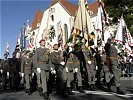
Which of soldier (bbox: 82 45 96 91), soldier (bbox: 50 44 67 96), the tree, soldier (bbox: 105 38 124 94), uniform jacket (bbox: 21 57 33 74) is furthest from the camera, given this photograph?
the tree

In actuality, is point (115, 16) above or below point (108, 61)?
above

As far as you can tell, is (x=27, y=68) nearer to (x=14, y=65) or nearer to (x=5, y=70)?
(x=14, y=65)

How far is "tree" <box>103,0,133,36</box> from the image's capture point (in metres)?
31.0

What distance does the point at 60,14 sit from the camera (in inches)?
3120

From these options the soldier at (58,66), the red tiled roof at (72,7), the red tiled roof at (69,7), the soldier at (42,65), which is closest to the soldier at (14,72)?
the soldier at (58,66)

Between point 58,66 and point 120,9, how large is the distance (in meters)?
20.6

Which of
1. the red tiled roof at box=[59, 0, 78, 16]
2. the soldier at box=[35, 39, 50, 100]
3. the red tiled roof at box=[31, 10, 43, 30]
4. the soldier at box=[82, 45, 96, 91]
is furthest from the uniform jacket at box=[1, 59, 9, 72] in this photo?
the red tiled roof at box=[31, 10, 43, 30]

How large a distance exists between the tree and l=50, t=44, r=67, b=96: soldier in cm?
1930

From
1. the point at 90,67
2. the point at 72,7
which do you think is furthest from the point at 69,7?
the point at 90,67

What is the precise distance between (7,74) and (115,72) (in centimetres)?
688

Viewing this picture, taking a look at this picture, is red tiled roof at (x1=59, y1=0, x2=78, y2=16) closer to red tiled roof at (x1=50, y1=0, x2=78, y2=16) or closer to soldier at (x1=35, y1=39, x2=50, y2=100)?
red tiled roof at (x1=50, y1=0, x2=78, y2=16)

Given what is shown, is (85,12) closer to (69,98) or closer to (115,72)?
(115,72)

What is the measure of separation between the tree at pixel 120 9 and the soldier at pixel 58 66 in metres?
19.3

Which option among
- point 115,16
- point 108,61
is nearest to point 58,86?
point 108,61
